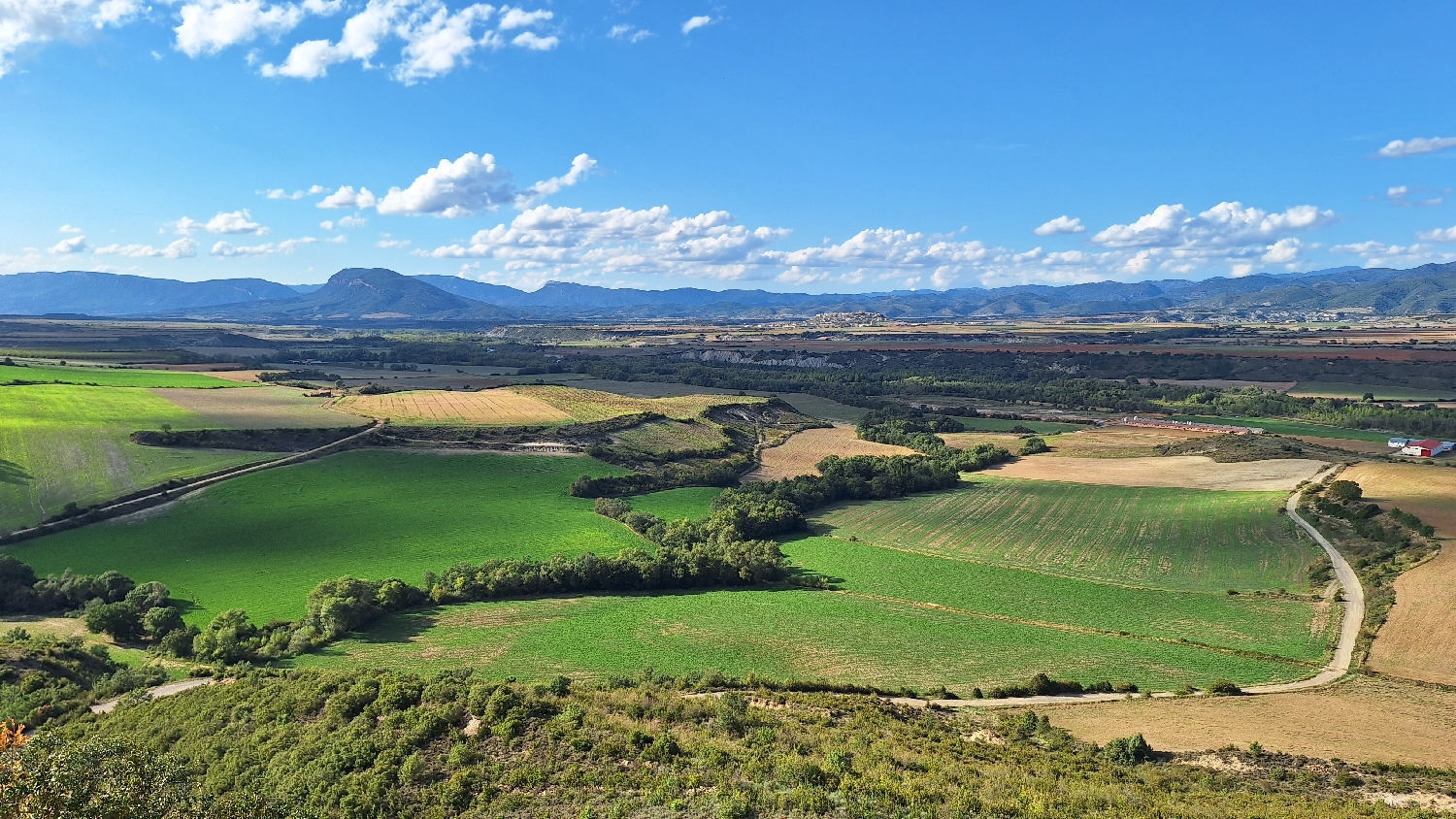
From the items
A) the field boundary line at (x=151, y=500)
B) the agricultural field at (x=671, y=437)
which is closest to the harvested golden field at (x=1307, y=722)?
the field boundary line at (x=151, y=500)

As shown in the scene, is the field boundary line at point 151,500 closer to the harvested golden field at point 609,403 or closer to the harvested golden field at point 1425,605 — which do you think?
the harvested golden field at point 609,403

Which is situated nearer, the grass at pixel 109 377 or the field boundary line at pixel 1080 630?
the field boundary line at pixel 1080 630

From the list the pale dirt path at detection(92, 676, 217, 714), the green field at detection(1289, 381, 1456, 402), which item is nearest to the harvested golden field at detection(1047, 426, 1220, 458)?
the green field at detection(1289, 381, 1456, 402)

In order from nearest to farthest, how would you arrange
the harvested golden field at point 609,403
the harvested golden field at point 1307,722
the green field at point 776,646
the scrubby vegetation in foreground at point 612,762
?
the scrubby vegetation in foreground at point 612,762
the harvested golden field at point 1307,722
the green field at point 776,646
the harvested golden field at point 609,403

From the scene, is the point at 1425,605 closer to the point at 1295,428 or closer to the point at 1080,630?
the point at 1080,630

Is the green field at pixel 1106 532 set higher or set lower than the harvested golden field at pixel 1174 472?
lower

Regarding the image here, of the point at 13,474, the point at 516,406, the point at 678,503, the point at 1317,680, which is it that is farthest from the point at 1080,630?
the point at 516,406
